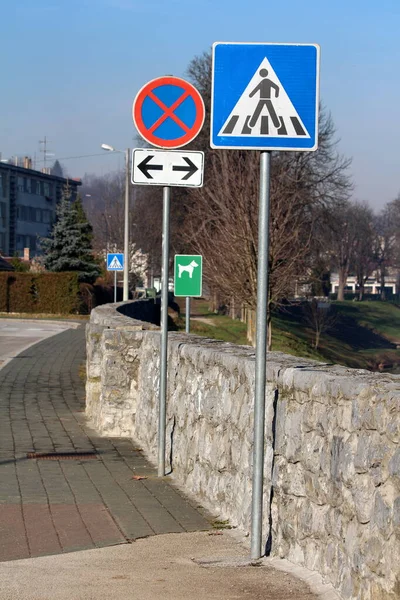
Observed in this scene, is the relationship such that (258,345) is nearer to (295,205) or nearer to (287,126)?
(287,126)

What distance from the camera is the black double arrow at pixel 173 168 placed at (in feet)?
30.1

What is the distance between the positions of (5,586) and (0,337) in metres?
27.9

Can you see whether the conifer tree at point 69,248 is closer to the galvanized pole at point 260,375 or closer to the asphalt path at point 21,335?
the asphalt path at point 21,335

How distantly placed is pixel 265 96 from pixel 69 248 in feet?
190

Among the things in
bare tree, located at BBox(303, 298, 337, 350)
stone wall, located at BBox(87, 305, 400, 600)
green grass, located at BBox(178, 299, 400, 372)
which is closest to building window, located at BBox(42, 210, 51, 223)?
green grass, located at BBox(178, 299, 400, 372)

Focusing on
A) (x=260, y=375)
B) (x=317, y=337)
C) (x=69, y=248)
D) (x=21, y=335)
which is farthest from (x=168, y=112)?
(x=69, y=248)

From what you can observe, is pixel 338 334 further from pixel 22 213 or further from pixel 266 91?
pixel 266 91

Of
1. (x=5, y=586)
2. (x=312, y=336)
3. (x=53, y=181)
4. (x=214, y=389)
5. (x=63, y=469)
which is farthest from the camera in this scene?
(x=53, y=181)

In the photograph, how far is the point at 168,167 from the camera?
9203mm

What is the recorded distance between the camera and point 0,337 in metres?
33.1

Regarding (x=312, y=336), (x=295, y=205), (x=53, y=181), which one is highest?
(x=53, y=181)

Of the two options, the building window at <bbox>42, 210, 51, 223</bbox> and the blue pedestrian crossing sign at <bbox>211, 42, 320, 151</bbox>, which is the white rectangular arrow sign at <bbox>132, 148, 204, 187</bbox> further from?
the building window at <bbox>42, 210, 51, 223</bbox>

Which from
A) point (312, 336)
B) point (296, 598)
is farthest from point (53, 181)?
point (296, 598)

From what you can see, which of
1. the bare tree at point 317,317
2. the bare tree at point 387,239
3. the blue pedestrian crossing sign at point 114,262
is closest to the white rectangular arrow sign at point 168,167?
the blue pedestrian crossing sign at point 114,262
